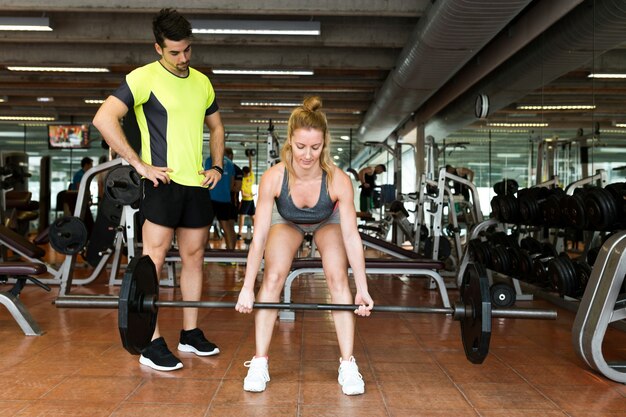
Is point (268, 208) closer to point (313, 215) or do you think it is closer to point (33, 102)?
point (313, 215)

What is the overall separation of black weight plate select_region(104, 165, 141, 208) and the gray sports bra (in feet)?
4.91

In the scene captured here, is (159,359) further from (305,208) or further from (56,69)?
(56,69)

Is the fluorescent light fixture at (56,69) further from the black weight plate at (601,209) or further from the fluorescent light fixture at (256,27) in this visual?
the black weight plate at (601,209)

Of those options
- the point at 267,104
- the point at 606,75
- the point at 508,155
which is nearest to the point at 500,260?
the point at 606,75

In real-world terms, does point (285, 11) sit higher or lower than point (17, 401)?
higher

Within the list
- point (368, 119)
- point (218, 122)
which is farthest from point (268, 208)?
point (368, 119)

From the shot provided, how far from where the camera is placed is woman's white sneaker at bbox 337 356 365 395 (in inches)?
77.0

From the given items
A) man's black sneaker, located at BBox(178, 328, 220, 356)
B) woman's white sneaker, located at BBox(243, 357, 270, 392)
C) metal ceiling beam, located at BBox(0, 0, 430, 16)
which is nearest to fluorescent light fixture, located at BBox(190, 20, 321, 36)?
metal ceiling beam, located at BBox(0, 0, 430, 16)

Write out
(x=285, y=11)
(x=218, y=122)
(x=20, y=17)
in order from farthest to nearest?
(x=20, y=17), (x=285, y=11), (x=218, y=122)

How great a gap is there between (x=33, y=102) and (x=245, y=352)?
28.6 feet

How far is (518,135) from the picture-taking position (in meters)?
6.29

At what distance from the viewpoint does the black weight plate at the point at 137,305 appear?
5.56 feet

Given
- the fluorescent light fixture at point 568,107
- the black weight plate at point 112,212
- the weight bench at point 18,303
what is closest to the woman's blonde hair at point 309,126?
the weight bench at point 18,303

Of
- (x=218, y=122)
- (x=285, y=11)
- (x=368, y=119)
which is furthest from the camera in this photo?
(x=368, y=119)
